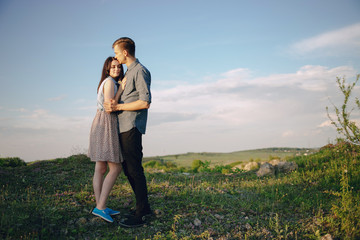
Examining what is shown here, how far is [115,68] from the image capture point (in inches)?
179

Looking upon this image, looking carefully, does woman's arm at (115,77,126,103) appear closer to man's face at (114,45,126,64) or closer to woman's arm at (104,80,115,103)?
woman's arm at (104,80,115,103)

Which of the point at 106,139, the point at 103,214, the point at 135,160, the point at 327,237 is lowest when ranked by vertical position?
the point at 327,237

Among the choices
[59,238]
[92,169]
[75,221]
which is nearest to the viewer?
[59,238]

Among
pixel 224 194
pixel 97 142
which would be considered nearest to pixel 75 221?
pixel 97 142

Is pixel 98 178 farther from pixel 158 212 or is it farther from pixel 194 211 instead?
pixel 194 211

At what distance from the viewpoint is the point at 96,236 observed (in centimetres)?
435

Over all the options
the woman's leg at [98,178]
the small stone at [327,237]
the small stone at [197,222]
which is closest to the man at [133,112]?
the woman's leg at [98,178]

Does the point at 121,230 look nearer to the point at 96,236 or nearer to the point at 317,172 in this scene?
the point at 96,236

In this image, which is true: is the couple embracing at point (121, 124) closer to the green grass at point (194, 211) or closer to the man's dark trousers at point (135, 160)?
the man's dark trousers at point (135, 160)

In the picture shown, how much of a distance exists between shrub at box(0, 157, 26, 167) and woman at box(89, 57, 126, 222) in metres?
8.40

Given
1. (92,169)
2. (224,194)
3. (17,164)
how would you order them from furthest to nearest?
(17,164)
(92,169)
(224,194)

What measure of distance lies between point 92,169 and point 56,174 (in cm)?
129

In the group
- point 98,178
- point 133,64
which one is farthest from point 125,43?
point 98,178

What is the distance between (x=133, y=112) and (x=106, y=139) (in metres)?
0.64
